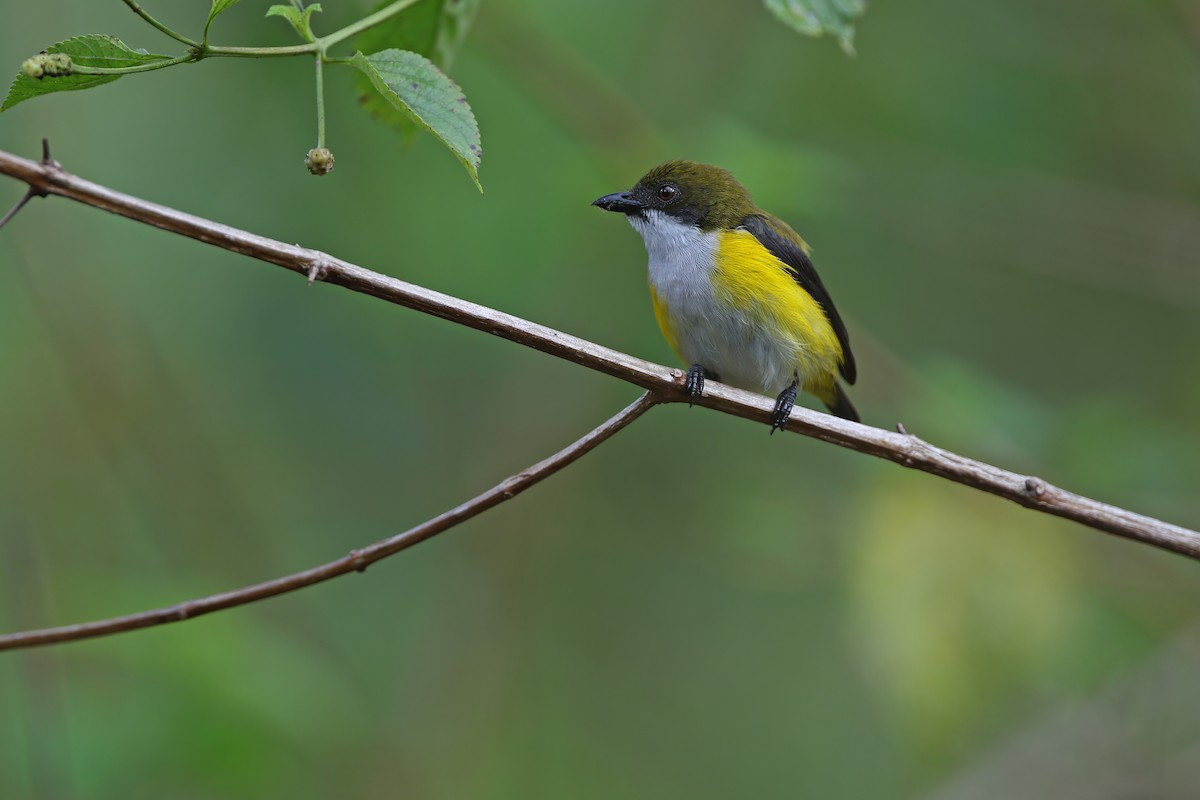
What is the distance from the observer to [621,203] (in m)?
4.48

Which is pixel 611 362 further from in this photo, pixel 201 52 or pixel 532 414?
pixel 532 414

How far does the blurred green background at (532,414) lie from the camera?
4359mm

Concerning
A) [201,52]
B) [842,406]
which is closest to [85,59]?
[201,52]

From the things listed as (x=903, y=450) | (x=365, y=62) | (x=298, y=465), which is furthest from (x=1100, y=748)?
(x=365, y=62)

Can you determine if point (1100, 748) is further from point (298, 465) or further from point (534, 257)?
point (298, 465)

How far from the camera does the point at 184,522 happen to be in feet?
17.0

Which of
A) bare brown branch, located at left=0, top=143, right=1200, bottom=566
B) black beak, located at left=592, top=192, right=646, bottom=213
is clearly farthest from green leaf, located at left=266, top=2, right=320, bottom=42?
black beak, located at left=592, top=192, right=646, bottom=213

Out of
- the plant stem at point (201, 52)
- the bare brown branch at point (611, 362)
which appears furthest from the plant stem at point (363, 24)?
the bare brown branch at point (611, 362)

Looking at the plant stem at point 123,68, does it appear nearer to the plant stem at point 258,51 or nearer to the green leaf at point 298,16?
the plant stem at point 258,51

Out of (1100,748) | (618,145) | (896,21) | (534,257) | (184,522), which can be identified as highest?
(896,21)

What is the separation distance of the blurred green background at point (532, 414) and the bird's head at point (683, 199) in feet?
0.41

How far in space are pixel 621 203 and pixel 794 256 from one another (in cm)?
73

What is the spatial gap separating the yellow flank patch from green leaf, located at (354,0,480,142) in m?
1.78

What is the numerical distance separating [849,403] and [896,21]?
2.07 meters
